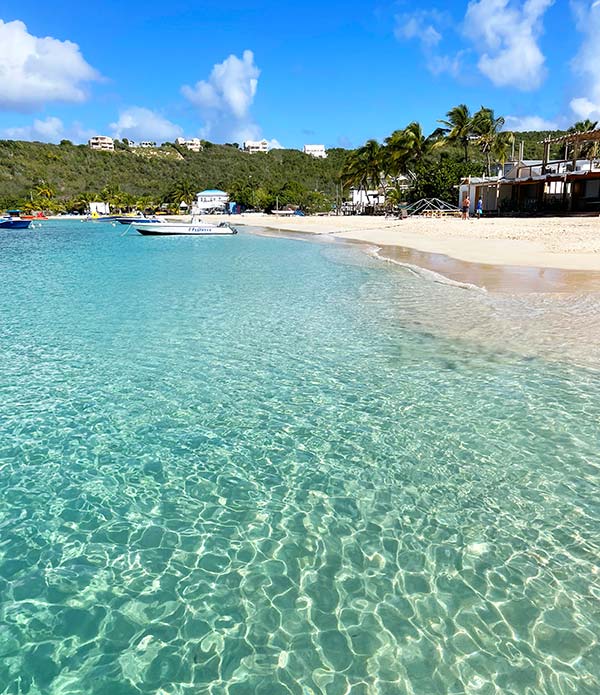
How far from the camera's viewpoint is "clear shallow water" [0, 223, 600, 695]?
3.31 metres

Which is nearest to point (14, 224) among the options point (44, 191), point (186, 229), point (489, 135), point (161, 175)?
point (186, 229)

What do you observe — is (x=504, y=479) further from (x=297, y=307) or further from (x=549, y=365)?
A: (x=297, y=307)

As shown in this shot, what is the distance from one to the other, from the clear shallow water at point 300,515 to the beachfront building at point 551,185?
1280 inches

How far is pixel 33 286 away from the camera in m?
18.1

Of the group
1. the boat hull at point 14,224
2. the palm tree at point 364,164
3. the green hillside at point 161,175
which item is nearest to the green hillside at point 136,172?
the green hillside at point 161,175

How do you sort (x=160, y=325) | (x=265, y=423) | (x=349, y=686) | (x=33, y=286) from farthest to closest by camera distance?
(x=33, y=286)
(x=160, y=325)
(x=265, y=423)
(x=349, y=686)

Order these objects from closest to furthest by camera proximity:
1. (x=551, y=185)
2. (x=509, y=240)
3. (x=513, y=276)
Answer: (x=513, y=276), (x=509, y=240), (x=551, y=185)

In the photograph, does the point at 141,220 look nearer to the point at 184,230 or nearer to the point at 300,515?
the point at 184,230

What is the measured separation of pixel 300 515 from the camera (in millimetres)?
4766

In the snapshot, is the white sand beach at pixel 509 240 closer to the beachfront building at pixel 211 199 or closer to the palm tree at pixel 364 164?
the palm tree at pixel 364 164

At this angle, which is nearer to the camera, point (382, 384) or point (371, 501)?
point (371, 501)

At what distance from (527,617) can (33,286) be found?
719 inches

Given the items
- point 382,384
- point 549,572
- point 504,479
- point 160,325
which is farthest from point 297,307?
point 549,572

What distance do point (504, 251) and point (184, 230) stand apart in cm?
2689
